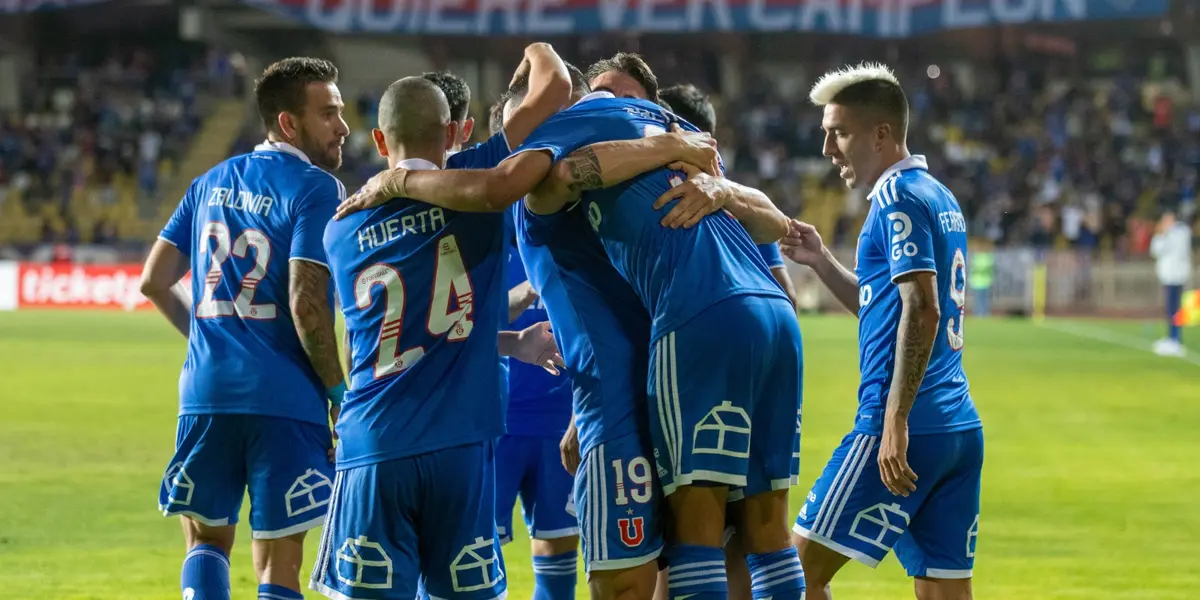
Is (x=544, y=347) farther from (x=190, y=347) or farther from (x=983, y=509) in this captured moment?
(x=983, y=509)

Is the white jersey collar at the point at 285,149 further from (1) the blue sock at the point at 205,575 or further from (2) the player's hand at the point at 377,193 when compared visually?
(1) the blue sock at the point at 205,575

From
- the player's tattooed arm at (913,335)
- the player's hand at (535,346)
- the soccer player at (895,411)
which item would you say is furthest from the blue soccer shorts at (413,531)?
the player's tattooed arm at (913,335)

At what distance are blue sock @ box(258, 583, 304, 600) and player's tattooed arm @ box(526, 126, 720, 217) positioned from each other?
178 cm

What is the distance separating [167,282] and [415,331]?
1.83 m

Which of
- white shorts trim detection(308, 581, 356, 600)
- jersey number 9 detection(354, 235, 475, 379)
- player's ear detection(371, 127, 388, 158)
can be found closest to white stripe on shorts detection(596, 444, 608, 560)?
jersey number 9 detection(354, 235, 475, 379)

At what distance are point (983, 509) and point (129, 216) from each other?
107 feet

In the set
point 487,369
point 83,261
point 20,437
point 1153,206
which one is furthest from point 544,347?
point 1153,206

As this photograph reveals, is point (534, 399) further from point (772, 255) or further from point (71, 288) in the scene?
point (71, 288)

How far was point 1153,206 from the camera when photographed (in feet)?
124

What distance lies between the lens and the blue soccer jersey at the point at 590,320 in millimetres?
4547

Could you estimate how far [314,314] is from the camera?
17.5 feet

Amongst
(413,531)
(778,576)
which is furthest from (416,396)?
(778,576)

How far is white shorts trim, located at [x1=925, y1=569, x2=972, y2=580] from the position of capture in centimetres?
525

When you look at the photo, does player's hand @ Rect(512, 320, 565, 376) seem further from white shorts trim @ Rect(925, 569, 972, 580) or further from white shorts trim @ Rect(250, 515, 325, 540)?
white shorts trim @ Rect(925, 569, 972, 580)
